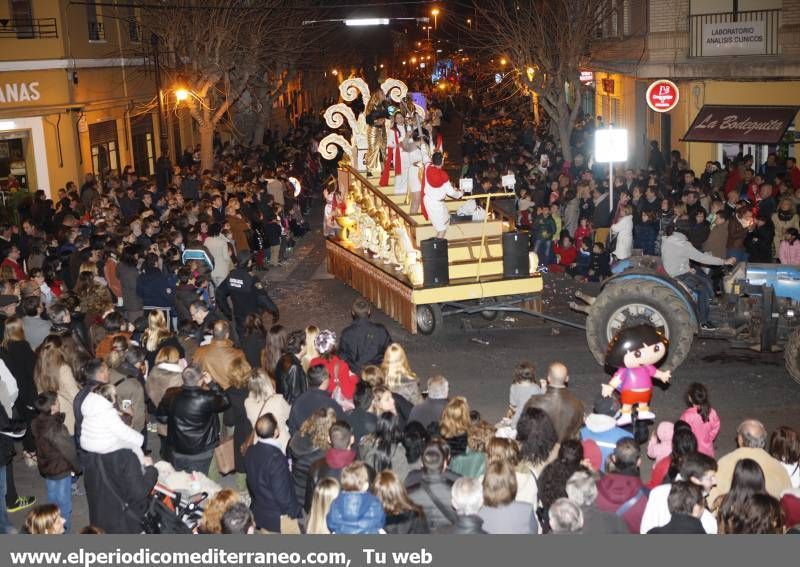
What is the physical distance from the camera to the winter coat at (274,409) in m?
8.55

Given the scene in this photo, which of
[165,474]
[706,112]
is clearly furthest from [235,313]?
[706,112]

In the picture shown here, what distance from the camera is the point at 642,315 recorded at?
40.4 ft

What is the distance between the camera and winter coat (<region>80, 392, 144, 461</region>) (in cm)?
793

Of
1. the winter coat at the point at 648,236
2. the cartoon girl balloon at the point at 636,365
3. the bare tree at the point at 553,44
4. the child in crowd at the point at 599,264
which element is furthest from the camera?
the bare tree at the point at 553,44

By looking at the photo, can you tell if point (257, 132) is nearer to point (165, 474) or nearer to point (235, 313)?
point (235, 313)

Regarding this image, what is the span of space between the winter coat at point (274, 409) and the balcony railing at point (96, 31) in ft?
68.3

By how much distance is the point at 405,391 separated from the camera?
9531mm

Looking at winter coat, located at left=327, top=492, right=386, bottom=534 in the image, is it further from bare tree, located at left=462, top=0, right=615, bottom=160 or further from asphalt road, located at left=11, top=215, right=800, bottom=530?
bare tree, located at left=462, top=0, right=615, bottom=160

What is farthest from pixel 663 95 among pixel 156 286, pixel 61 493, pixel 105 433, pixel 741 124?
pixel 105 433

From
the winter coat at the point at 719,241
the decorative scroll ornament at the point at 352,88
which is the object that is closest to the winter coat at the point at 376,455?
the winter coat at the point at 719,241

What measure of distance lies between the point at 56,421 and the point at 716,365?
8.27 meters

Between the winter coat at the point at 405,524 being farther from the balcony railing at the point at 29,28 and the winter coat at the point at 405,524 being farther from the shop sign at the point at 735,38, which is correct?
the balcony railing at the point at 29,28

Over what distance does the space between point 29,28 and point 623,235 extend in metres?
15.7

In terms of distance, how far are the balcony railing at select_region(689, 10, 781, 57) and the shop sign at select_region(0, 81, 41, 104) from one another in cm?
1570
